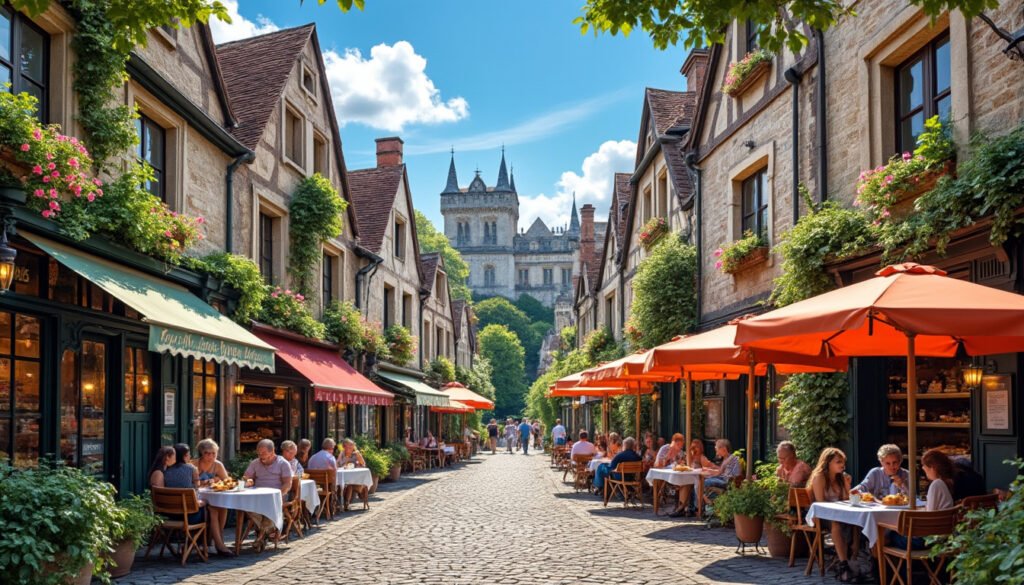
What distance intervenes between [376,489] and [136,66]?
405 inches

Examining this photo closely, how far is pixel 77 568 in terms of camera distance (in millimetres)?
6719

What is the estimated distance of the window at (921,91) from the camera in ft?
30.6

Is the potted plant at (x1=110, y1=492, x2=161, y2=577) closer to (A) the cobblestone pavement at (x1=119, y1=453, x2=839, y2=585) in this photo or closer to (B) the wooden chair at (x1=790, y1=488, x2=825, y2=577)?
(A) the cobblestone pavement at (x1=119, y1=453, x2=839, y2=585)

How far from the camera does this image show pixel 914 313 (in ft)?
21.6

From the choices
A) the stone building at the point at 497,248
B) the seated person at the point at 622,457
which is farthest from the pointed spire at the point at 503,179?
the seated person at the point at 622,457

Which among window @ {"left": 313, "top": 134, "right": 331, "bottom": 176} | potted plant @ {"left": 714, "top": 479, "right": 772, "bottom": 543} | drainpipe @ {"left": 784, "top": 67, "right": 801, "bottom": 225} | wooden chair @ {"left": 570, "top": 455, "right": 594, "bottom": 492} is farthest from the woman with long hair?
window @ {"left": 313, "top": 134, "right": 331, "bottom": 176}

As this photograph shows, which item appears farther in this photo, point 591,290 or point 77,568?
point 591,290

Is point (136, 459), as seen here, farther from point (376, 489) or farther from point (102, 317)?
point (376, 489)

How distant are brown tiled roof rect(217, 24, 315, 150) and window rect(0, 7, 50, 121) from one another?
16.6 ft

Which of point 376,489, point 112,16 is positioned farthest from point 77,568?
point 376,489

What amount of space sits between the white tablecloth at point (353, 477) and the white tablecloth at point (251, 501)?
4526 mm

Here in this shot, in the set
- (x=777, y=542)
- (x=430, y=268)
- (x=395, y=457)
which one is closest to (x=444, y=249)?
(x=430, y=268)

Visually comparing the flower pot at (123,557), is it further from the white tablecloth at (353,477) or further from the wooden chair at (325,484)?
the white tablecloth at (353,477)

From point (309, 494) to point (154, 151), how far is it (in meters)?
4.91
